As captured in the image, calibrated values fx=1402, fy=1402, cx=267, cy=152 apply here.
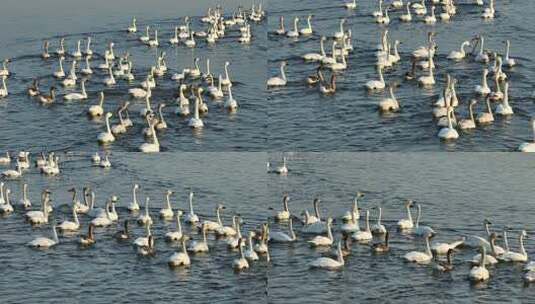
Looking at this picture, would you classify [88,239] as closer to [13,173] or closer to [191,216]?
[191,216]

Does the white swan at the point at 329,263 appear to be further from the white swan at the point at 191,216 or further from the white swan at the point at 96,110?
the white swan at the point at 96,110

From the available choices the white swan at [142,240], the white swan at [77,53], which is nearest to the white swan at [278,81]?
the white swan at [142,240]

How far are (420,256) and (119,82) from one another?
9898mm

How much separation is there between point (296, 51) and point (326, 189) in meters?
7.57

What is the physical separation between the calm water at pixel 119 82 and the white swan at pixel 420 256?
2.93m

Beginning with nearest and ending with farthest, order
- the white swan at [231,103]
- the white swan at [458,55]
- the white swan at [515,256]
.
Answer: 1. the white swan at [515,256]
2. the white swan at [231,103]
3. the white swan at [458,55]

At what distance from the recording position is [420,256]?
60.3 ft

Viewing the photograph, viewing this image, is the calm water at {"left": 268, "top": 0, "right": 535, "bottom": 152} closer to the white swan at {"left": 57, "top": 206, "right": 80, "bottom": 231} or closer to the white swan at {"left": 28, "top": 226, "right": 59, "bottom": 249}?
the white swan at {"left": 57, "top": 206, "right": 80, "bottom": 231}

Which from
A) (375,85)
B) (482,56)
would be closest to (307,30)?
(482,56)

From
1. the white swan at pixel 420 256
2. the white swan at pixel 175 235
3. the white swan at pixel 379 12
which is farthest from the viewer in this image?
the white swan at pixel 379 12

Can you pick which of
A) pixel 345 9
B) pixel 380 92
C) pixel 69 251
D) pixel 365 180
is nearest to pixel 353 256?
pixel 365 180

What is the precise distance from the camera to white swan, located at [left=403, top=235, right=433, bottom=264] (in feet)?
59.4

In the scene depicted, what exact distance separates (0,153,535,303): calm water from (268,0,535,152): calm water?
0.34m

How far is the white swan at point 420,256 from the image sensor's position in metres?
18.1
